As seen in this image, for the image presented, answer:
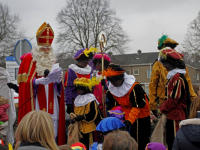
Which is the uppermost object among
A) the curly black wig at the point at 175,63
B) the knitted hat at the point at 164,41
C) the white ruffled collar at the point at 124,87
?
the knitted hat at the point at 164,41

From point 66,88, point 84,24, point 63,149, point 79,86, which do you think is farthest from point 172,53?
point 84,24

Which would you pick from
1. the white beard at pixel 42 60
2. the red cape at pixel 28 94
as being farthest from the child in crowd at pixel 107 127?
the white beard at pixel 42 60

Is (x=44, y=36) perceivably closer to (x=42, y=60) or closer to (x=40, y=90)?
(x=42, y=60)

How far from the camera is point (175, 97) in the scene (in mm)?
4035

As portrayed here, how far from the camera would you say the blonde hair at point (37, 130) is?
7.30 feet

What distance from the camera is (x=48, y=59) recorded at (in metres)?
5.33

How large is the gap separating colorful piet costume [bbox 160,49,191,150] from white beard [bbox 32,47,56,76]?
2.28 metres

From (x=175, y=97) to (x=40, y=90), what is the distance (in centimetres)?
261

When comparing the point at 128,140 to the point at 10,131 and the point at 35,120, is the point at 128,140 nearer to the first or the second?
the point at 35,120

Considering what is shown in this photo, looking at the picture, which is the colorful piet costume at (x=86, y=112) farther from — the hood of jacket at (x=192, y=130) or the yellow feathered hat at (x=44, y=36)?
the hood of jacket at (x=192, y=130)

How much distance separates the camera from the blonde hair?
2.23 m

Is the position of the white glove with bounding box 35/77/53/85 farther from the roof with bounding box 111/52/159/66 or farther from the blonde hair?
the roof with bounding box 111/52/159/66

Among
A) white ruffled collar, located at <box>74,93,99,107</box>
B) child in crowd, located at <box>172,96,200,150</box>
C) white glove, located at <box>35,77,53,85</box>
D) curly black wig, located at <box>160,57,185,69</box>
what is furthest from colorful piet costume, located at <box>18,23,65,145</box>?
child in crowd, located at <box>172,96,200,150</box>

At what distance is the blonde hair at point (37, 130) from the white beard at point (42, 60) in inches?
117
